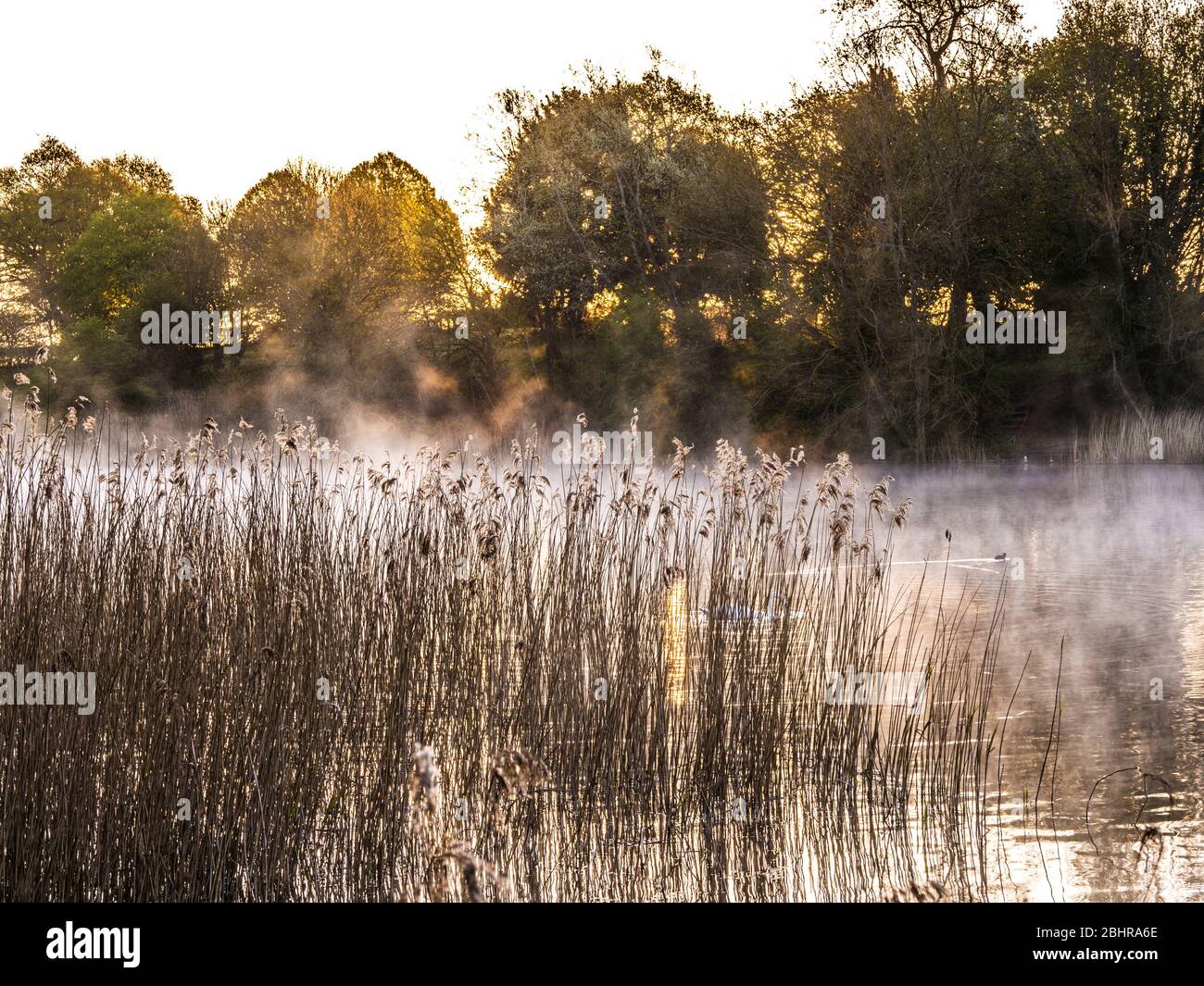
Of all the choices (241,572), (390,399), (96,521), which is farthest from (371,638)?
(390,399)

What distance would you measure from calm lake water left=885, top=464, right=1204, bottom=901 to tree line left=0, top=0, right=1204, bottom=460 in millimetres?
6018

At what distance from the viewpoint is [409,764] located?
4504 mm

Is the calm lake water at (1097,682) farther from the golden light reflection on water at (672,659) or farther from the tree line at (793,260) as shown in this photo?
the tree line at (793,260)

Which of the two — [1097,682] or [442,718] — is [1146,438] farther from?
[442,718]

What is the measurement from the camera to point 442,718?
16.8 ft

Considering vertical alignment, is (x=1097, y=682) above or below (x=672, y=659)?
below

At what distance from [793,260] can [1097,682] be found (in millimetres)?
16046

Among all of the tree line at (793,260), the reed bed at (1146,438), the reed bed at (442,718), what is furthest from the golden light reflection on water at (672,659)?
the reed bed at (1146,438)

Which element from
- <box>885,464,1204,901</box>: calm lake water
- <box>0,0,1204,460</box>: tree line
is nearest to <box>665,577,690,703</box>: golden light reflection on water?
<box>885,464,1204,901</box>: calm lake water

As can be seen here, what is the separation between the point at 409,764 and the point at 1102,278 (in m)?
20.3

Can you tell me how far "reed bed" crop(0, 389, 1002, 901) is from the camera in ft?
13.1

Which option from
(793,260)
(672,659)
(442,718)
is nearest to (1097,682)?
(672,659)
